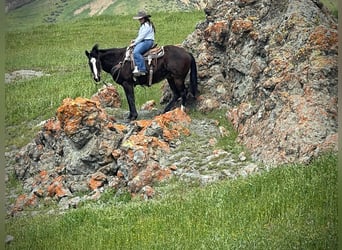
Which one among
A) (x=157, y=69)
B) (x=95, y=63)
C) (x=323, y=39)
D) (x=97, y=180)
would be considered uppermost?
(x=323, y=39)

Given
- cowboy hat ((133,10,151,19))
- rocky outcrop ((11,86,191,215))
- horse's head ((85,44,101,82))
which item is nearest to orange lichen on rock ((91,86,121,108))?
horse's head ((85,44,101,82))

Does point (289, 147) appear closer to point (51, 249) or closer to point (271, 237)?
point (271, 237)

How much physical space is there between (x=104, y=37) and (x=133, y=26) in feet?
13.1

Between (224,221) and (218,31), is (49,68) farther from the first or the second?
(224,221)

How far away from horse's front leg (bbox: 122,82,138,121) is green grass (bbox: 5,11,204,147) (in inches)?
24.2

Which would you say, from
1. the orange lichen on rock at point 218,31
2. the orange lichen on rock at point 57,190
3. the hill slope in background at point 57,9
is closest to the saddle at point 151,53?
the orange lichen on rock at point 218,31

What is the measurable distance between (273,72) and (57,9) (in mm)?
4873

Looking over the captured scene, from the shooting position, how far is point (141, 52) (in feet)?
46.9

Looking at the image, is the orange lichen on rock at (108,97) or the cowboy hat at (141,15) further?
the orange lichen on rock at (108,97)

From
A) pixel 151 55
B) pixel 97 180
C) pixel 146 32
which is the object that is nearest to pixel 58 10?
pixel 97 180

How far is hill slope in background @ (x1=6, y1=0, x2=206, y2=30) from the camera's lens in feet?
24.9

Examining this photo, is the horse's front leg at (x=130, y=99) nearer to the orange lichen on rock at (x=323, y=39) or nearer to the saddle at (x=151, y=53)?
the saddle at (x=151, y=53)

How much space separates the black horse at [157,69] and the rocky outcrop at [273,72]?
16.0 inches

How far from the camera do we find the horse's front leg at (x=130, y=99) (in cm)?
1430
